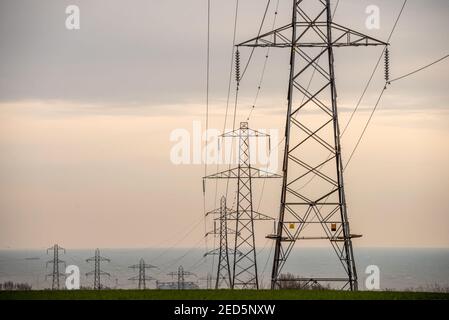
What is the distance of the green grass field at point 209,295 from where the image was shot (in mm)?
29734

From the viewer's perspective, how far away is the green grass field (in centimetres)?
2973

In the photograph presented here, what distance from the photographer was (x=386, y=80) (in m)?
41.0

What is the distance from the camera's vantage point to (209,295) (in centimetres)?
3097
